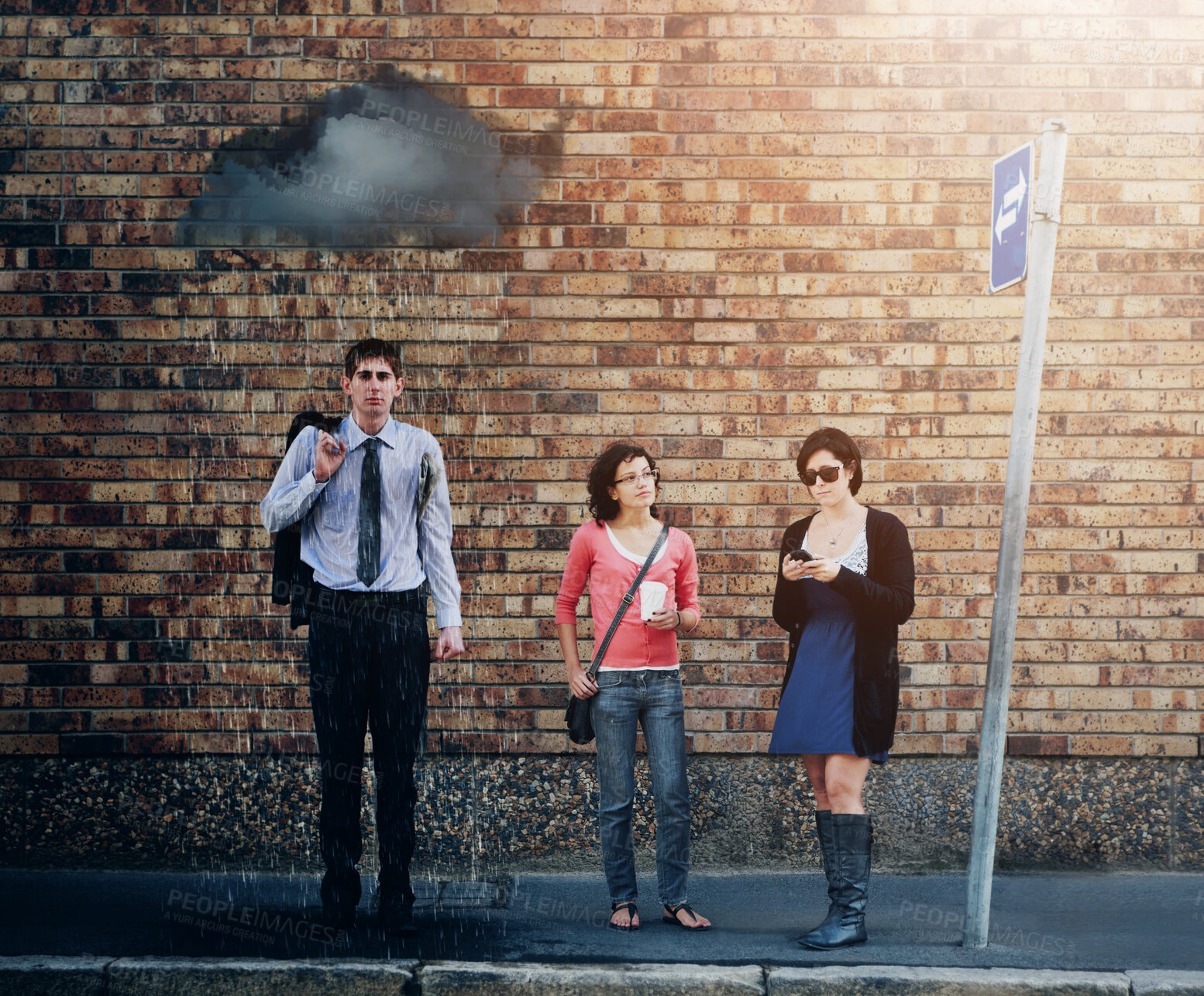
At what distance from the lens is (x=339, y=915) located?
3.75 meters

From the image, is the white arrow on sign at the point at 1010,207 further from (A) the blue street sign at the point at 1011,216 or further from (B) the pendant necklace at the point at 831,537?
(B) the pendant necklace at the point at 831,537

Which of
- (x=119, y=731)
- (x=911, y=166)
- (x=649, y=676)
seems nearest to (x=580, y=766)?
(x=649, y=676)

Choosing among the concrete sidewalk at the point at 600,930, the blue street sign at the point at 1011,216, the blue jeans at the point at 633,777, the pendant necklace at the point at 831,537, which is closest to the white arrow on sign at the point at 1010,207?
the blue street sign at the point at 1011,216

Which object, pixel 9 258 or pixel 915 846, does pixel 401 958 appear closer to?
pixel 915 846

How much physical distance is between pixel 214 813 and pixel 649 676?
98.0 inches

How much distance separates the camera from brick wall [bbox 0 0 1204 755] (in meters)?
4.95

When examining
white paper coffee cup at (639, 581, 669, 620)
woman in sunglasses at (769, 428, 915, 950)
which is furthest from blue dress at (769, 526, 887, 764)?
white paper coffee cup at (639, 581, 669, 620)

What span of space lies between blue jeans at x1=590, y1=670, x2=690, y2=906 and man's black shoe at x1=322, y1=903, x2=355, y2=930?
1020mm

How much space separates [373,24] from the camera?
5023mm

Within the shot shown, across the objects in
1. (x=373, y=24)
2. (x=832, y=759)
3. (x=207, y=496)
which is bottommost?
(x=832, y=759)

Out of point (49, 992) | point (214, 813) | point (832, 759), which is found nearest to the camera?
point (49, 992)

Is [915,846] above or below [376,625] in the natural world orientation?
below

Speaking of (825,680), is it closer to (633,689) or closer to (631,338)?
(633,689)

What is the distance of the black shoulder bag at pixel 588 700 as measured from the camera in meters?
3.93
